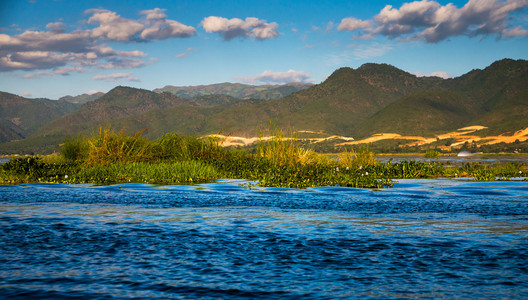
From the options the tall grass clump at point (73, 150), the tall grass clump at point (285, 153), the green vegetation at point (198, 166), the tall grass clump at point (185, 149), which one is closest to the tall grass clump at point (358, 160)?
the green vegetation at point (198, 166)

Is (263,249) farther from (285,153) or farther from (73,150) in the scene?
(73,150)

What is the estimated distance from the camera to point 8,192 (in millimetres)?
20234

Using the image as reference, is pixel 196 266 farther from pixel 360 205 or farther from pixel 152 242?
pixel 360 205

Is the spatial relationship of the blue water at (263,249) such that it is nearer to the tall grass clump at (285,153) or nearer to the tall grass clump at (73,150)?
the tall grass clump at (285,153)

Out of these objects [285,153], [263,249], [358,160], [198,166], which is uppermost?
[285,153]

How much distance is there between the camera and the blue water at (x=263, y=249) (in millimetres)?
6746

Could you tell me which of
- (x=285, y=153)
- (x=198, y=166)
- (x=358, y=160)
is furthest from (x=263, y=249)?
(x=358, y=160)

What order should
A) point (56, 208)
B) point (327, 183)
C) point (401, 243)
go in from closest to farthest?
point (401, 243), point (56, 208), point (327, 183)

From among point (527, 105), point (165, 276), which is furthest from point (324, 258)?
point (527, 105)

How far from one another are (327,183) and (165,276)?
17762 mm

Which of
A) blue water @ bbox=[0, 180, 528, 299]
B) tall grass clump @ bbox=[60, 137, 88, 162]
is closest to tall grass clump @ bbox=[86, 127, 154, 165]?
tall grass clump @ bbox=[60, 137, 88, 162]

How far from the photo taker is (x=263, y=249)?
9.23 meters

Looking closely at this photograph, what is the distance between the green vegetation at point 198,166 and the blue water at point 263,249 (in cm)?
825

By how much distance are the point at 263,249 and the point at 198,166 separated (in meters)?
19.1
